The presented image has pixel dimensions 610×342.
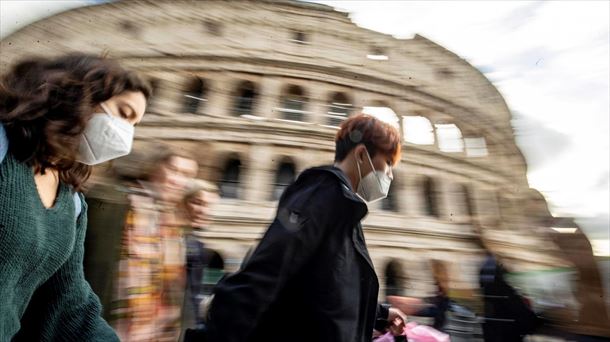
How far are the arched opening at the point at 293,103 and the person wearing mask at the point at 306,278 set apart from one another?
281 cm

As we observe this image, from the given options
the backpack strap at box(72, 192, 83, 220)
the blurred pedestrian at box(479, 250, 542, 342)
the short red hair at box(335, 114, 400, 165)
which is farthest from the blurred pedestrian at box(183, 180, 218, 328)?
the blurred pedestrian at box(479, 250, 542, 342)

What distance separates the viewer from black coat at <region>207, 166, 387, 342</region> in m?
0.87

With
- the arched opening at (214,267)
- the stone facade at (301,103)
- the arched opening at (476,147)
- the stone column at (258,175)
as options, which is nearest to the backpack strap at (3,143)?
the arched opening at (214,267)

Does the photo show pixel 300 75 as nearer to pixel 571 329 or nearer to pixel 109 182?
pixel 109 182

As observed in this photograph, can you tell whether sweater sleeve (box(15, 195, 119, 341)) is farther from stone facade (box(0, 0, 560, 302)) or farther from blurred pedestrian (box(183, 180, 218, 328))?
stone facade (box(0, 0, 560, 302))

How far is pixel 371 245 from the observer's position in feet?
13.8

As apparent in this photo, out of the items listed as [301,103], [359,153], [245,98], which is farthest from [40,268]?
[301,103]

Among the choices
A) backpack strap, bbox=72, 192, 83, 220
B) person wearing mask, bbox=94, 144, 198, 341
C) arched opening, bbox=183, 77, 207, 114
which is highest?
arched opening, bbox=183, 77, 207, 114

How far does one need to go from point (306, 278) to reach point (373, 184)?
658mm

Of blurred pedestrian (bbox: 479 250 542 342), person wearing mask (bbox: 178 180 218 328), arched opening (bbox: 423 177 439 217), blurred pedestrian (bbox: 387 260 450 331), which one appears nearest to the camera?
person wearing mask (bbox: 178 180 218 328)

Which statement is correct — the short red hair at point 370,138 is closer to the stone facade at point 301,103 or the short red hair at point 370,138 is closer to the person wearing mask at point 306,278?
the person wearing mask at point 306,278

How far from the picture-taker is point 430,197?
3848mm

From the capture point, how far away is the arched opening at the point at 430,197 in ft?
12.2

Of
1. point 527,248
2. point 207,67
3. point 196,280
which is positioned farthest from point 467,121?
point 196,280
